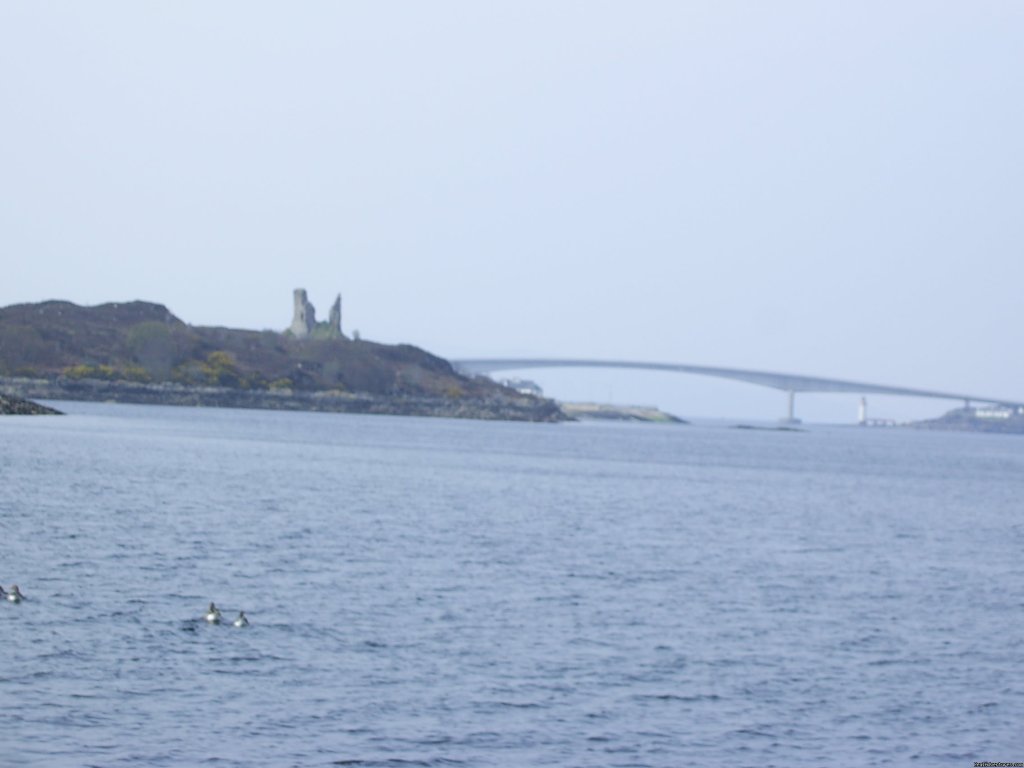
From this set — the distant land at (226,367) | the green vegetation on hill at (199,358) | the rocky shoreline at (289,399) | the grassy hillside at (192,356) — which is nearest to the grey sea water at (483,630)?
the rocky shoreline at (289,399)

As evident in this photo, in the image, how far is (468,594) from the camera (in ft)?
76.1

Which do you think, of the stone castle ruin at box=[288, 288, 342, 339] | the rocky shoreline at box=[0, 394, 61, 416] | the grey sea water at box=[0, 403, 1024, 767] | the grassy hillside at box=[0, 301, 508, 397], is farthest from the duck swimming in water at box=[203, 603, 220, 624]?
the stone castle ruin at box=[288, 288, 342, 339]

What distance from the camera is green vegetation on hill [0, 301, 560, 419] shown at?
4820 inches

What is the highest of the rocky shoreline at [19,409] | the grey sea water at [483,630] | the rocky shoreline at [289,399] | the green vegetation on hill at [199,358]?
the green vegetation on hill at [199,358]

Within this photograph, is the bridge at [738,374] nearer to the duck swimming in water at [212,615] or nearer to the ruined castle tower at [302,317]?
the ruined castle tower at [302,317]

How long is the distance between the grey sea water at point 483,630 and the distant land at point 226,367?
7942 centimetres

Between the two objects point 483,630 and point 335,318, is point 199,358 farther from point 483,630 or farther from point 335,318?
point 483,630

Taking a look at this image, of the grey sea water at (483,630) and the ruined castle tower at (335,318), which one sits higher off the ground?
the ruined castle tower at (335,318)

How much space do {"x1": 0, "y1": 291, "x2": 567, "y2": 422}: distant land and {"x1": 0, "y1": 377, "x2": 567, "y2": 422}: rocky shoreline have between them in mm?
102

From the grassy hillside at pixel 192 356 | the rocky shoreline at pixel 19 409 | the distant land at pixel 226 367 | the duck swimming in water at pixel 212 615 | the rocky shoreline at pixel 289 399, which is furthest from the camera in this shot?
the grassy hillside at pixel 192 356

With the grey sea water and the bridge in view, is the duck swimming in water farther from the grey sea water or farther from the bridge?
the bridge

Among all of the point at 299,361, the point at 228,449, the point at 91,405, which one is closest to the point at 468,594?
the point at 228,449

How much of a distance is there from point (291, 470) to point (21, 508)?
20.0 meters

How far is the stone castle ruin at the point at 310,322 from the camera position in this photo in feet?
528
